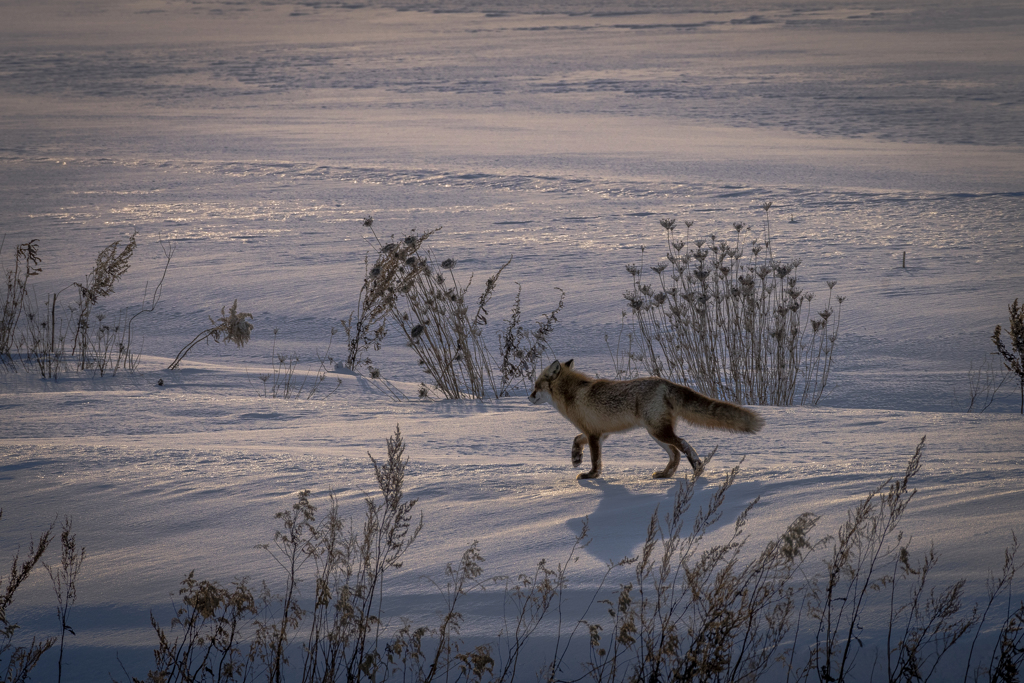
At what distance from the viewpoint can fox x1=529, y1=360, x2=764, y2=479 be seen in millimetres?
3512

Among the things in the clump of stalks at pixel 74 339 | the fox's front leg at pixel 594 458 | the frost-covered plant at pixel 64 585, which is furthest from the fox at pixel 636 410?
the clump of stalks at pixel 74 339

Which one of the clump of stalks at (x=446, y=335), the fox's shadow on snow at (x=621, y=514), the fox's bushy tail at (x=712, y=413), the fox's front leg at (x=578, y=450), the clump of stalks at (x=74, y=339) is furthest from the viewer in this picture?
the clump of stalks at (x=74, y=339)

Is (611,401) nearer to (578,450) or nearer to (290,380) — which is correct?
(578,450)

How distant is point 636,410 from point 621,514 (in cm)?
52

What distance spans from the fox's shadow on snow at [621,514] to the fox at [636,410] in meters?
0.11

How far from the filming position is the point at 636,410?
362cm

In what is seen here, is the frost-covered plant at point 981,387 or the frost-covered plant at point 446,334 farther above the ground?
the frost-covered plant at point 446,334

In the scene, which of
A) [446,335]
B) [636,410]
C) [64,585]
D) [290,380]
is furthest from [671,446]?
[290,380]

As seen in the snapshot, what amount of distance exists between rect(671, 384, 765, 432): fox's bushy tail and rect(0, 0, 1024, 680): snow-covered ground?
0.24 m

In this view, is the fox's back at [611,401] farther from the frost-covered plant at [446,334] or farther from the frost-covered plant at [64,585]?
the frost-covered plant at [64,585]

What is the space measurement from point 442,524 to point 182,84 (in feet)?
95.4

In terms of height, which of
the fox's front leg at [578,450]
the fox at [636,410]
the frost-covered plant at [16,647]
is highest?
the fox at [636,410]

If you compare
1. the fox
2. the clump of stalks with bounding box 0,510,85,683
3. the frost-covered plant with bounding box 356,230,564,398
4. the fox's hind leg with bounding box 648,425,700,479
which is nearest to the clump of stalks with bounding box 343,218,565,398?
the frost-covered plant with bounding box 356,230,564,398

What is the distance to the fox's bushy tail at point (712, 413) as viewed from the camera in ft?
11.4
